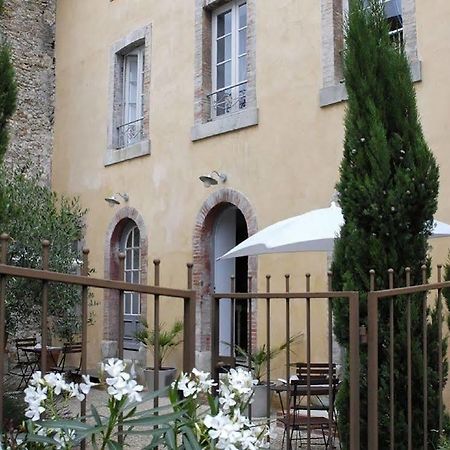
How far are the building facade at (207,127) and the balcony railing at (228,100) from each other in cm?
2

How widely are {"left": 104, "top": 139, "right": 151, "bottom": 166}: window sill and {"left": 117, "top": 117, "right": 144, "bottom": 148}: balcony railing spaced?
22 cm

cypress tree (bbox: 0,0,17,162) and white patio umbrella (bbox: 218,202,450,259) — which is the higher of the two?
cypress tree (bbox: 0,0,17,162)

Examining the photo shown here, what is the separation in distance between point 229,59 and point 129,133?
2.66 metres

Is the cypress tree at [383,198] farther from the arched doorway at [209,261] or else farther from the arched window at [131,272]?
the arched window at [131,272]

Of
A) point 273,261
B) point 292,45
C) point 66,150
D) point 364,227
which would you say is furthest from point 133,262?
point 364,227

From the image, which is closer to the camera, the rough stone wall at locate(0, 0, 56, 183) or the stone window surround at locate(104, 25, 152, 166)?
the stone window surround at locate(104, 25, 152, 166)

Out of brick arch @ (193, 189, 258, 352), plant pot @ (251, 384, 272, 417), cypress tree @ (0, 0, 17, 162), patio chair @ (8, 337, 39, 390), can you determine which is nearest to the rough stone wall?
patio chair @ (8, 337, 39, 390)

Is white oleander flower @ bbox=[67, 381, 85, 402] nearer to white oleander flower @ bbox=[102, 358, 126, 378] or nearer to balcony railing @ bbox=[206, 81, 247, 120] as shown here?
white oleander flower @ bbox=[102, 358, 126, 378]

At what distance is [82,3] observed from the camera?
13.3 m

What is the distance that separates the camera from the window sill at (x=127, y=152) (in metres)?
11.4

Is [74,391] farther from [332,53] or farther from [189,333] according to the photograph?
[332,53]

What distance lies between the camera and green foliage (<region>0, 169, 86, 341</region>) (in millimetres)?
9234

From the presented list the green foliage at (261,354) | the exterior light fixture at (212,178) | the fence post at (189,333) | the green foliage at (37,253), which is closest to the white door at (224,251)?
the exterior light fixture at (212,178)

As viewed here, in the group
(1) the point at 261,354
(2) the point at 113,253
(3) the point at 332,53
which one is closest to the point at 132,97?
(2) the point at 113,253
